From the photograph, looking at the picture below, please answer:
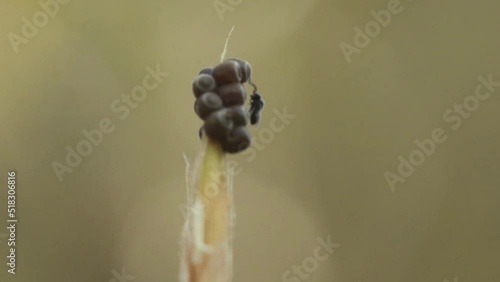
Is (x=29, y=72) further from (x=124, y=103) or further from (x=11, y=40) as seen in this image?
(x=124, y=103)

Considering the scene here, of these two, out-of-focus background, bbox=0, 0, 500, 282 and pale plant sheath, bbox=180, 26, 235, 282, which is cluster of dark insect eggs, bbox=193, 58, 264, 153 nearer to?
pale plant sheath, bbox=180, 26, 235, 282

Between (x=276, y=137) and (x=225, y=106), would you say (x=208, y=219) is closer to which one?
(x=225, y=106)

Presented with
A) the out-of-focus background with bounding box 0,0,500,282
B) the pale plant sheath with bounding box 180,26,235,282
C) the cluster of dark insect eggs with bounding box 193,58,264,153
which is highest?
the out-of-focus background with bounding box 0,0,500,282

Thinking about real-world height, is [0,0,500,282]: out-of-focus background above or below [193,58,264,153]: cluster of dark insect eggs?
above

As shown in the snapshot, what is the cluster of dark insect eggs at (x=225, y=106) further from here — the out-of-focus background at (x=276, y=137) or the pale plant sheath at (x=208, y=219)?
the out-of-focus background at (x=276, y=137)

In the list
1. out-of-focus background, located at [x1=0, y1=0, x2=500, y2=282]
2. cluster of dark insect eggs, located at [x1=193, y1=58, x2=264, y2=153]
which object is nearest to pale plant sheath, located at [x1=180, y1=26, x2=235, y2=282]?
cluster of dark insect eggs, located at [x1=193, y1=58, x2=264, y2=153]

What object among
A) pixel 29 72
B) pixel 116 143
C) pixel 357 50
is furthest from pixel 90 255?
pixel 357 50

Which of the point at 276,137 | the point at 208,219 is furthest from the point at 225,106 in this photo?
the point at 276,137
